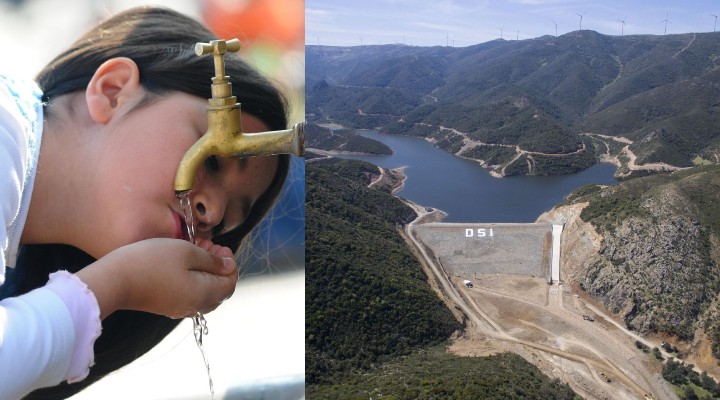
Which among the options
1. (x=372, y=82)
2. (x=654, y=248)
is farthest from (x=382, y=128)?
(x=654, y=248)

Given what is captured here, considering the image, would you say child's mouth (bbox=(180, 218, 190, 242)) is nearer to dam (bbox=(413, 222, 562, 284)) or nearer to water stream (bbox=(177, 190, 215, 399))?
water stream (bbox=(177, 190, 215, 399))

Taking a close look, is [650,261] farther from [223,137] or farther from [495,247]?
[223,137]

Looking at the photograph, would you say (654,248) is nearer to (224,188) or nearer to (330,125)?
(224,188)

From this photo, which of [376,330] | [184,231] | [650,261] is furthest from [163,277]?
[650,261]

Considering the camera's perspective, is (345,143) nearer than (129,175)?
No

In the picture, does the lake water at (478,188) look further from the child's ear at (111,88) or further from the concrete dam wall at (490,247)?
the child's ear at (111,88)

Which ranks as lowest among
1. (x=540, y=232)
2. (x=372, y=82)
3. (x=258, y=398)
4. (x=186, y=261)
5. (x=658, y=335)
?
(x=658, y=335)

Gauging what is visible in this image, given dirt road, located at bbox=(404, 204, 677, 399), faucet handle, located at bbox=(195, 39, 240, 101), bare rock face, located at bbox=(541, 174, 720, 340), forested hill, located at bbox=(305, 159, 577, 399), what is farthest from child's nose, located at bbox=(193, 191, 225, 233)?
bare rock face, located at bbox=(541, 174, 720, 340)
